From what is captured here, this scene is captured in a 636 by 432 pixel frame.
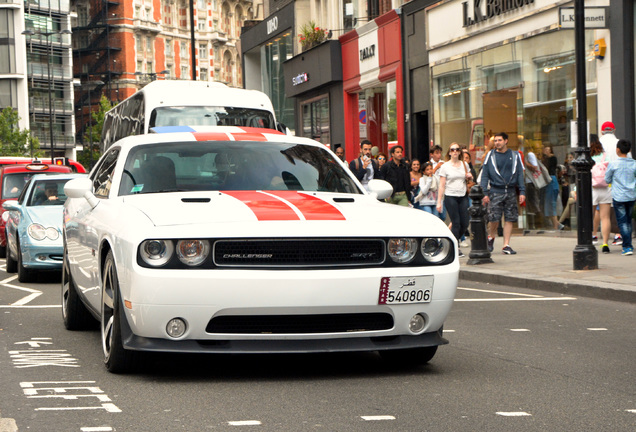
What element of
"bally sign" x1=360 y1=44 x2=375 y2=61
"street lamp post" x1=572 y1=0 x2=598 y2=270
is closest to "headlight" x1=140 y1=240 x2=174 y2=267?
"street lamp post" x1=572 y1=0 x2=598 y2=270

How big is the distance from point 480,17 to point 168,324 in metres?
18.5

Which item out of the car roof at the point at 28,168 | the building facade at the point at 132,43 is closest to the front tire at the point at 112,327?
the car roof at the point at 28,168

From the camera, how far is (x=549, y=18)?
20.5 m

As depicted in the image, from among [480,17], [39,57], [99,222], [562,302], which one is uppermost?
[39,57]

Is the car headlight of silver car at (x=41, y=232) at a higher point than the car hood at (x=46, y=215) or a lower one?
lower

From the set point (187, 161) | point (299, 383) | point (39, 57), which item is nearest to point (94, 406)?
point (299, 383)

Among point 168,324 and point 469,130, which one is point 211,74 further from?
point 168,324

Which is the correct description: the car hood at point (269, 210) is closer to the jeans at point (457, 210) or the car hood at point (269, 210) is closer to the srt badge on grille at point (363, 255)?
the srt badge on grille at point (363, 255)

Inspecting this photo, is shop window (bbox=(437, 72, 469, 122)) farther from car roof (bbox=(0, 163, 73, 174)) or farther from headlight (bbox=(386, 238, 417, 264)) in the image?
headlight (bbox=(386, 238, 417, 264))

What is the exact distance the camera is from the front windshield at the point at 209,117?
18297mm

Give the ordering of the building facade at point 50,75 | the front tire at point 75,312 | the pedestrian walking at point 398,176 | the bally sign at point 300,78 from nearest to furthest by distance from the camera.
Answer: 1. the front tire at point 75,312
2. the pedestrian walking at point 398,176
3. the bally sign at point 300,78
4. the building facade at point 50,75

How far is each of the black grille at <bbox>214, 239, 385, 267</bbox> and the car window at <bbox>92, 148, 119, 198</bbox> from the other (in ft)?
5.92

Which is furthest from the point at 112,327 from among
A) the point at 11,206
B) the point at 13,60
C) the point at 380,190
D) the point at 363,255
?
the point at 13,60

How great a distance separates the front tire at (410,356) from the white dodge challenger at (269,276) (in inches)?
0.5
